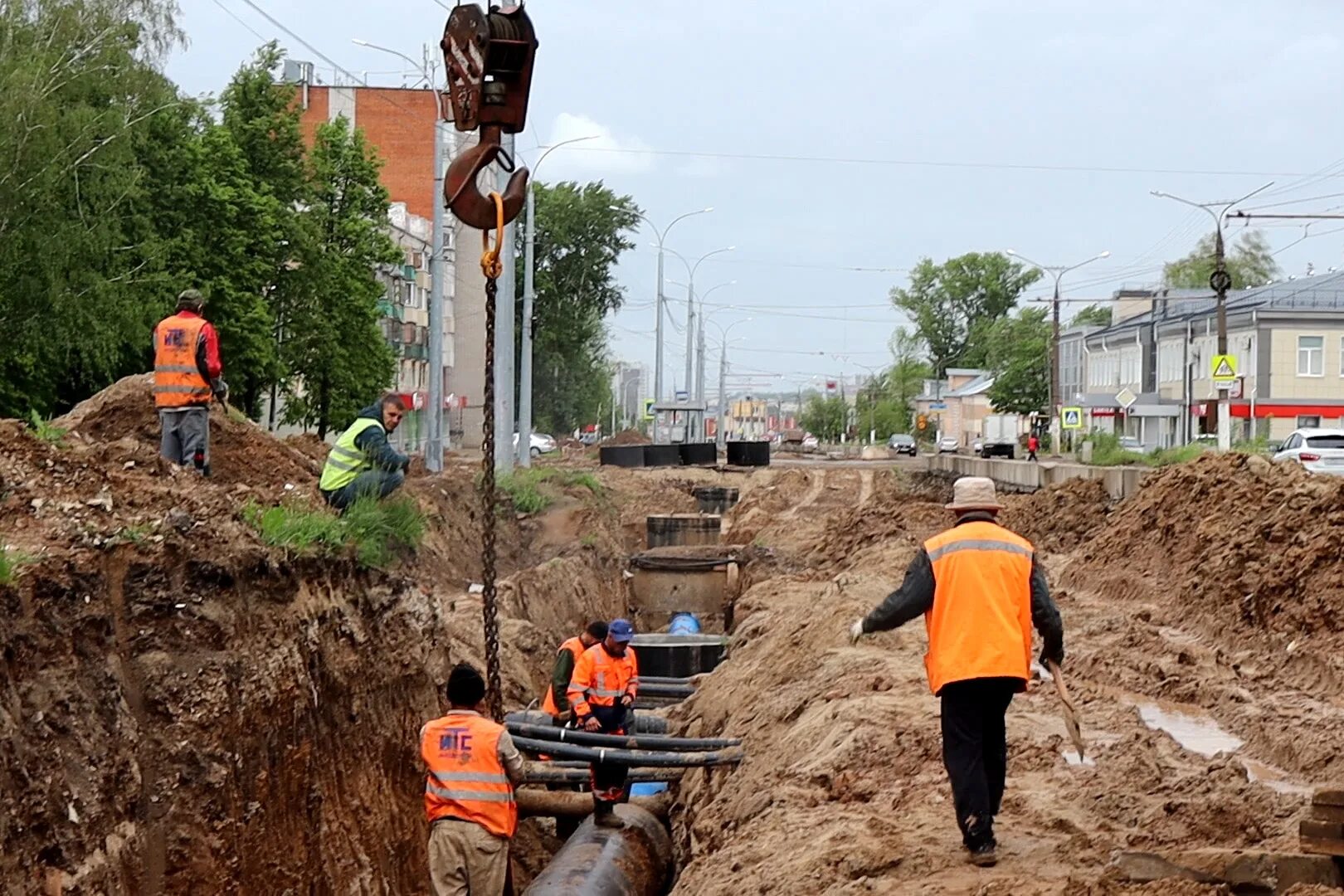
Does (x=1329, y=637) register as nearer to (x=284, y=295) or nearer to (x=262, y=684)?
(x=262, y=684)

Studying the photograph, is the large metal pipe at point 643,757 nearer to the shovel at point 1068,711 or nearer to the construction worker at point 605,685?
the construction worker at point 605,685

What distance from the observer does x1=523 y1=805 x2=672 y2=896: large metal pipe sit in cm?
1045

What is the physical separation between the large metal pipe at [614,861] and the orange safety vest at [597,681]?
1.13 metres

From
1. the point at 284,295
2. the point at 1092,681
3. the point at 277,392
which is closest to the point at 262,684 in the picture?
the point at 1092,681

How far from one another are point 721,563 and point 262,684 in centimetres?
1712

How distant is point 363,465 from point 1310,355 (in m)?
55.9

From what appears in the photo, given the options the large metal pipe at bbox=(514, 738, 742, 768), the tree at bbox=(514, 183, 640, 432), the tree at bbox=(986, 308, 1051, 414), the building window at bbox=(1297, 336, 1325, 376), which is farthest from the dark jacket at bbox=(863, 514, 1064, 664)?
the tree at bbox=(986, 308, 1051, 414)

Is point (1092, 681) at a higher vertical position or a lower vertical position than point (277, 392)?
lower

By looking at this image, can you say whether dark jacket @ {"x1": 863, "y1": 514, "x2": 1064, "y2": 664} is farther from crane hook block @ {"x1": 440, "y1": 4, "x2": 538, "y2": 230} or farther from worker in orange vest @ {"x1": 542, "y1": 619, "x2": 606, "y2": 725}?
worker in orange vest @ {"x1": 542, "y1": 619, "x2": 606, "y2": 725}

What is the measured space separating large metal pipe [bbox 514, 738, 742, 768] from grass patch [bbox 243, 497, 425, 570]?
7.09 ft

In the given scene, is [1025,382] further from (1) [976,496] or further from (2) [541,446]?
(1) [976,496]

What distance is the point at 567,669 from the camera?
13.8 meters

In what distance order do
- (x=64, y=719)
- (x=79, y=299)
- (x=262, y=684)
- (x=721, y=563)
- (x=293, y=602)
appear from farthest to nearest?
(x=79, y=299) < (x=721, y=563) < (x=293, y=602) < (x=262, y=684) < (x=64, y=719)

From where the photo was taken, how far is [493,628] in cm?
910
